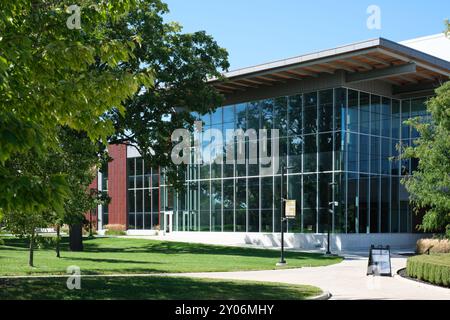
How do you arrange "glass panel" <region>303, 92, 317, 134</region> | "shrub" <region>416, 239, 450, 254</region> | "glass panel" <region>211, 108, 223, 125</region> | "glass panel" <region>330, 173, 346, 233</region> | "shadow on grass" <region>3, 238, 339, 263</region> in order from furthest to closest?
"glass panel" <region>211, 108, 223, 125</region>, "glass panel" <region>303, 92, 317, 134</region>, "glass panel" <region>330, 173, 346, 233</region>, "shrub" <region>416, 239, 450, 254</region>, "shadow on grass" <region>3, 238, 339, 263</region>

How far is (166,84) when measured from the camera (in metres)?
36.1

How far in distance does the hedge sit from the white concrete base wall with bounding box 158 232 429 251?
17.6 meters

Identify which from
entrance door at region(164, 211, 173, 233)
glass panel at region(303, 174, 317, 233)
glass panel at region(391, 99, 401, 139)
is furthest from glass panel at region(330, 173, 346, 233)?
entrance door at region(164, 211, 173, 233)

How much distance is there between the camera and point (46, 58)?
8.45 m

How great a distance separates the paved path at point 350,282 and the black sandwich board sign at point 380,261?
1.01ft

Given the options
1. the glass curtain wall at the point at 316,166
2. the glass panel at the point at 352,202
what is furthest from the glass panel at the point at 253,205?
the glass panel at the point at 352,202

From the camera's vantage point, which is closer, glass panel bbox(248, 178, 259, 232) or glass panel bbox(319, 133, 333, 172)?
glass panel bbox(319, 133, 333, 172)

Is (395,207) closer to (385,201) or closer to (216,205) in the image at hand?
(385,201)

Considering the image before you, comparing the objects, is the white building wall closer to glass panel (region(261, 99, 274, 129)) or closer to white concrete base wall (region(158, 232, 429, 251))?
white concrete base wall (region(158, 232, 429, 251))

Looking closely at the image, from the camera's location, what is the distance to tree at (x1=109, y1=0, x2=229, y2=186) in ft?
114

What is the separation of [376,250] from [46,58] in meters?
15.1

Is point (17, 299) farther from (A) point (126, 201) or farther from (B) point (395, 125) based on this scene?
(A) point (126, 201)

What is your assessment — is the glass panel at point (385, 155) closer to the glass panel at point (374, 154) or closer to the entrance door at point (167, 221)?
the glass panel at point (374, 154)

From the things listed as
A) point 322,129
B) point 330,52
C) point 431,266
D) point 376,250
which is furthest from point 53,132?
point 322,129
